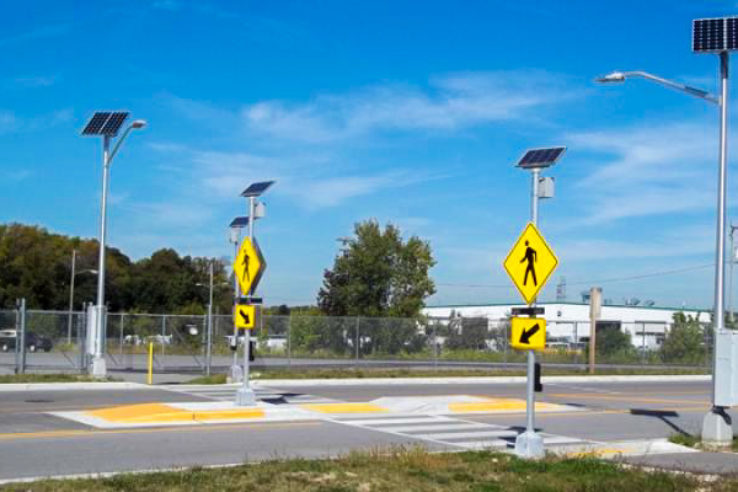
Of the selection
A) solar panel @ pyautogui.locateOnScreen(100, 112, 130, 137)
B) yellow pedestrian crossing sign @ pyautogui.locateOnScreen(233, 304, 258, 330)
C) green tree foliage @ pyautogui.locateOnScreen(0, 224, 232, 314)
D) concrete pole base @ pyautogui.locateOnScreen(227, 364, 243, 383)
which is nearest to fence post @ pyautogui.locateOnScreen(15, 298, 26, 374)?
solar panel @ pyautogui.locateOnScreen(100, 112, 130, 137)

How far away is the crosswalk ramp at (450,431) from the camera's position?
54.0ft

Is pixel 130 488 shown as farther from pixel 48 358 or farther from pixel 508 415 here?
pixel 48 358

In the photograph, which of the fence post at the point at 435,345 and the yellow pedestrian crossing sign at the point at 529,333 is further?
the fence post at the point at 435,345

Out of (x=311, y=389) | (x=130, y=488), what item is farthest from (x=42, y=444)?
(x=311, y=389)

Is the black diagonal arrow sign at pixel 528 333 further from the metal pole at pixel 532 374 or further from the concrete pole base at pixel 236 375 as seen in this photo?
the concrete pole base at pixel 236 375

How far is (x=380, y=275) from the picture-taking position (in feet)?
207

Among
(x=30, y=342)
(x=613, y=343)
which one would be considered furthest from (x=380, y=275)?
(x=30, y=342)

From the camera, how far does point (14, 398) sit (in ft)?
75.8

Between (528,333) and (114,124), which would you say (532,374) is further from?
(114,124)

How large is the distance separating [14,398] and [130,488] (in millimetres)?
14262

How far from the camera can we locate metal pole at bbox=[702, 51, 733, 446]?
16078 millimetres

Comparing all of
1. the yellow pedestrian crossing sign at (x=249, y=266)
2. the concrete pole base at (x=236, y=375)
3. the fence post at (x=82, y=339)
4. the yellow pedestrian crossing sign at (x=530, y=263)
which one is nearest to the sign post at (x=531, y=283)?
the yellow pedestrian crossing sign at (x=530, y=263)

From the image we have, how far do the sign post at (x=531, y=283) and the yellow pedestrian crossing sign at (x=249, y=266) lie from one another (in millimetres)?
7738

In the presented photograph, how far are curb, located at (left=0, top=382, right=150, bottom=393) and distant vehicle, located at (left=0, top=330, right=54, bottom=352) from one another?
10.2 m
